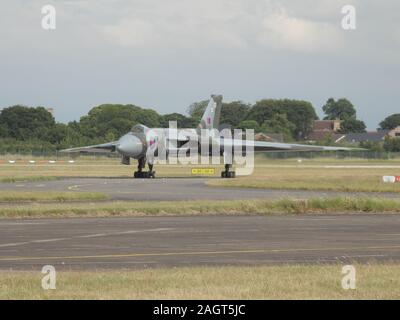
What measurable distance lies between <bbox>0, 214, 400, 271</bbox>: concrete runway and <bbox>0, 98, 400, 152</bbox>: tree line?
78417 millimetres

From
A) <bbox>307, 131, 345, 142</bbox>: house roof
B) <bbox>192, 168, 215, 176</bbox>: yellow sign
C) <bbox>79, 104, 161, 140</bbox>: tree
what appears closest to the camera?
<bbox>192, 168, 215, 176</bbox>: yellow sign

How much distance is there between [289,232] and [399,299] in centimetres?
1004

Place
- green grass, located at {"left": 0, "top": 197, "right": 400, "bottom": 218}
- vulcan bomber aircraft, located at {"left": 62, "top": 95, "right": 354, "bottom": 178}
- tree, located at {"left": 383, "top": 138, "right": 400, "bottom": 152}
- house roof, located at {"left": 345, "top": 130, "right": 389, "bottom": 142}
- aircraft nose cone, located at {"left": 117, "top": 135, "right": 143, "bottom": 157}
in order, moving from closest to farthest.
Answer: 1. green grass, located at {"left": 0, "top": 197, "right": 400, "bottom": 218}
2. aircraft nose cone, located at {"left": 117, "top": 135, "right": 143, "bottom": 157}
3. vulcan bomber aircraft, located at {"left": 62, "top": 95, "right": 354, "bottom": 178}
4. tree, located at {"left": 383, "top": 138, "right": 400, "bottom": 152}
5. house roof, located at {"left": 345, "top": 130, "right": 389, "bottom": 142}

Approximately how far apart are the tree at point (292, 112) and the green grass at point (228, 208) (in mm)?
136780

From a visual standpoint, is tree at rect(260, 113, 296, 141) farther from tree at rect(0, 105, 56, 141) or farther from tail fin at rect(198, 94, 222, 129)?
tail fin at rect(198, 94, 222, 129)

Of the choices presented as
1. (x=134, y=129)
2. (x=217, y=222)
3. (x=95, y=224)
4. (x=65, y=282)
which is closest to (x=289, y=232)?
(x=217, y=222)

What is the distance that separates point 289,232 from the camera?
21797 millimetres

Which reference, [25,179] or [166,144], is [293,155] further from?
[25,179]

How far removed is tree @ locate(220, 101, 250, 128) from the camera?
172562 millimetres

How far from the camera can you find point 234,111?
17600cm

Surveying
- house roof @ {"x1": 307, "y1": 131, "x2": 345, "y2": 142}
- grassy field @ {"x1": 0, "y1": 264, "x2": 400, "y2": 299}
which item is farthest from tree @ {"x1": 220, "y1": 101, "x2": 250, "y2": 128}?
grassy field @ {"x1": 0, "y1": 264, "x2": 400, "y2": 299}

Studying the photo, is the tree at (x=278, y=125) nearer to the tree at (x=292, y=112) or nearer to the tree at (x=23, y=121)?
the tree at (x=292, y=112)

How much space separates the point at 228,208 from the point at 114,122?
11342 centimetres

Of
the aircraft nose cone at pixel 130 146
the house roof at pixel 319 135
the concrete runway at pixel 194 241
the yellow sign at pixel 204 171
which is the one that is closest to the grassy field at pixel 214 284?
the concrete runway at pixel 194 241
